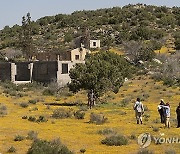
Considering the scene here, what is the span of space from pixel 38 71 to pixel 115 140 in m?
38.6

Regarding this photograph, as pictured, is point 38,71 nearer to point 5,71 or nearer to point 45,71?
point 45,71

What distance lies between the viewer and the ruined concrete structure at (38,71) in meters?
56.1

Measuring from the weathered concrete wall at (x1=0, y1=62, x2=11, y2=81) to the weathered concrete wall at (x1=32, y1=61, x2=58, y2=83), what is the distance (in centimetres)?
311

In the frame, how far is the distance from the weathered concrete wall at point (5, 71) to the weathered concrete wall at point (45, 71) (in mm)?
3113

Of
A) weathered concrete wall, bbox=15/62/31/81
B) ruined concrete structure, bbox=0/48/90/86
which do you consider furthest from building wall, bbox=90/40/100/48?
weathered concrete wall, bbox=15/62/31/81

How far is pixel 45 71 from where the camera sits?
188 feet

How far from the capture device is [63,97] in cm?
5078

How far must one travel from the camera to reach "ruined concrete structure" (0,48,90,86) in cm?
5609

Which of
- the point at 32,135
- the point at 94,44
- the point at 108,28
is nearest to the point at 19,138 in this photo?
the point at 32,135

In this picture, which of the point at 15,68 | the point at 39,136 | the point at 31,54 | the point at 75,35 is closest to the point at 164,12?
the point at 75,35

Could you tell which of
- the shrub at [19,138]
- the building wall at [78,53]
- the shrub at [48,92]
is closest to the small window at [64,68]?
the shrub at [48,92]

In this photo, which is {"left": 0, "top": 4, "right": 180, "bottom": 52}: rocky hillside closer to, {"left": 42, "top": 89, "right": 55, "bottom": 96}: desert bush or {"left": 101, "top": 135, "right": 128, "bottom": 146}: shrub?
{"left": 42, "top": 89, "right": 55, "bottom": 96}: desert bush

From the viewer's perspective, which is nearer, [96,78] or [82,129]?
[82,129]

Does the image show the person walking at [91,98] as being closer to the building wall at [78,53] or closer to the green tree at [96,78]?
the green tree at [96,78]
